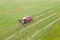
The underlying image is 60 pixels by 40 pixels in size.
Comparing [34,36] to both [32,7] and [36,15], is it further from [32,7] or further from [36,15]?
[32,7]

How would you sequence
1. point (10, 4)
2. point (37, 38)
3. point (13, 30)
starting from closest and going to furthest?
point (37, 38)
point (13, 30)
point (10, 4)

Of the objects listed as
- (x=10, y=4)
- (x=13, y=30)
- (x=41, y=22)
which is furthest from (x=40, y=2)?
(x=13, y=30)

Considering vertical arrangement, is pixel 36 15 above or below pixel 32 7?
below

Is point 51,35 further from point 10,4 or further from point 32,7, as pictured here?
point 10,4

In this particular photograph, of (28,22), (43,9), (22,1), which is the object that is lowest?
(28,22)

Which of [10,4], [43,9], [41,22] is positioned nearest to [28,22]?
[41,22]

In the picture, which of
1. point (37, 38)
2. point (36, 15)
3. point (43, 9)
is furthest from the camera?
point (43, 9)

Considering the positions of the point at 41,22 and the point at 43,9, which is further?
the point at 43,9
